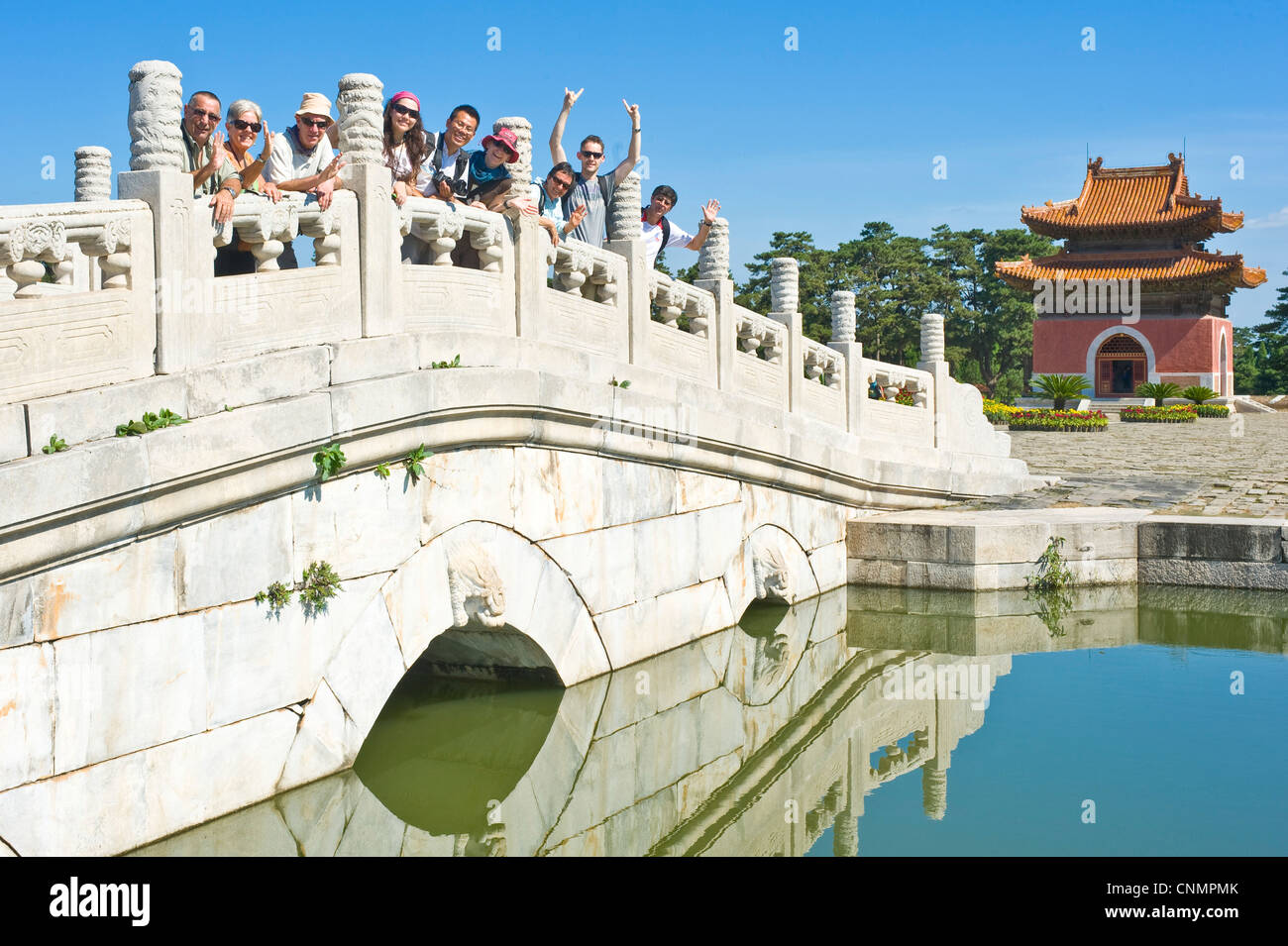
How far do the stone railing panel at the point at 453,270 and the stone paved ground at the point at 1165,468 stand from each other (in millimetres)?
6321

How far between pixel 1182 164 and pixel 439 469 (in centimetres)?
3701

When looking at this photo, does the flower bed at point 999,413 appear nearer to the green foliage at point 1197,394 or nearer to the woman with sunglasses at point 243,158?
the green foliage at point 1197,394

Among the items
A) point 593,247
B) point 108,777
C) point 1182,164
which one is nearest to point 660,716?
point 593,247

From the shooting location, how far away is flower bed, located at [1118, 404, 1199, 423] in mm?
27000

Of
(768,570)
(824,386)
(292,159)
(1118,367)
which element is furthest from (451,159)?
(1118,367)

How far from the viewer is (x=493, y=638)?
675 centimetres

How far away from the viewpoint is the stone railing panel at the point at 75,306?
412 cm

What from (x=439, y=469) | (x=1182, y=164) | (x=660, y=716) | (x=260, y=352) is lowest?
(x=660, y=716)

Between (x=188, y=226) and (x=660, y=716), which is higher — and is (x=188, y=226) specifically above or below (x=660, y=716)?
above

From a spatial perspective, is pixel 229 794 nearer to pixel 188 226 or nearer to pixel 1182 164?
pixel 188 226

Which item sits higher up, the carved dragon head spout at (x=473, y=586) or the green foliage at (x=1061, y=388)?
the green foliage at (x=1061, y=388)

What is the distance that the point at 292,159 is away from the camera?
18.8ft

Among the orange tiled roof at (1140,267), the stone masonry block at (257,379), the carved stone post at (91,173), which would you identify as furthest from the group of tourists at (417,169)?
the orange tiled roof at (1140,267)

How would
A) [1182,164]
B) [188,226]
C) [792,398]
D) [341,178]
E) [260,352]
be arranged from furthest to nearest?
[1182,164], [792,398], [341,178], [260,352], [188,226]
